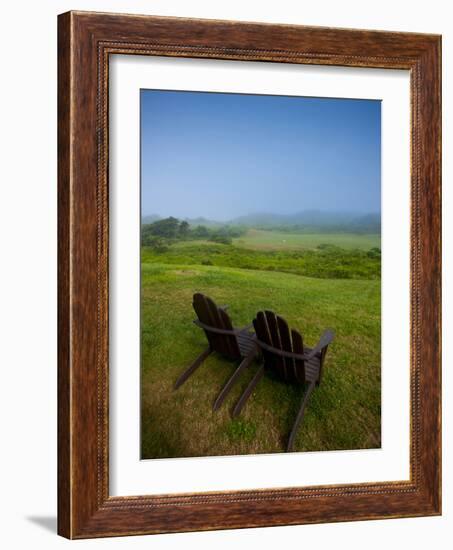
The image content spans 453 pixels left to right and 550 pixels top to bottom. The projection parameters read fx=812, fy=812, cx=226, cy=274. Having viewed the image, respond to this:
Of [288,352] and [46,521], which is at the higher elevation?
[288,352]

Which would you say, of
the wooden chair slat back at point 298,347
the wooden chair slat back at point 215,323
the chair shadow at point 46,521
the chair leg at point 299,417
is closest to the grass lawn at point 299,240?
the wooden chair slat back at point 215,323

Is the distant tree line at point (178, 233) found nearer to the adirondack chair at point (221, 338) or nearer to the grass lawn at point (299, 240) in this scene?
the grass lawn at point (299, 240)

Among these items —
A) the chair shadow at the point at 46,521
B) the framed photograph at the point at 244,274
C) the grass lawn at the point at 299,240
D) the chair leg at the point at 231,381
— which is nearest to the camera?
the framed photograph at the point at 244,274

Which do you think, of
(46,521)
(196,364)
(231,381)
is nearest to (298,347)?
(231,381)

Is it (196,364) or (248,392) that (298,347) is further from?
(196,364)

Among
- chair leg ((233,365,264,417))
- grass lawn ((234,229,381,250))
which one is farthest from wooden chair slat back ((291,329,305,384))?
grass lawn ((234,229,381,250))

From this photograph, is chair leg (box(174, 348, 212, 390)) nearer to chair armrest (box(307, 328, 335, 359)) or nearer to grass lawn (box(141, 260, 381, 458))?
grass lawn (box(141, 260, 381, 458))
